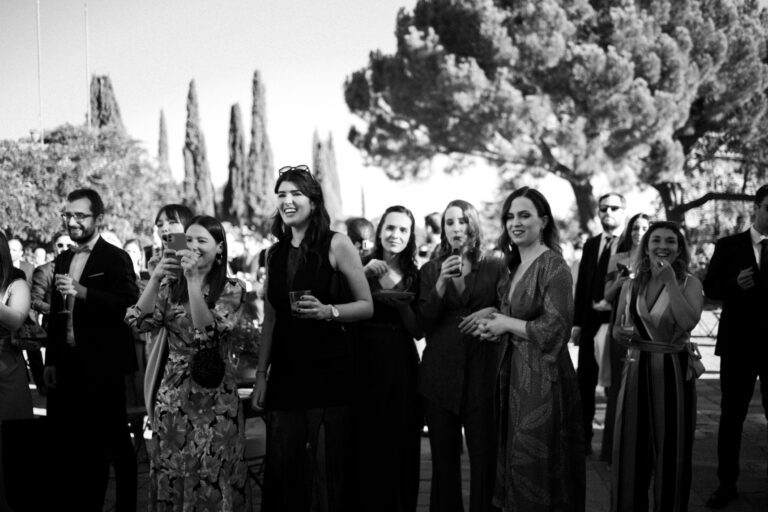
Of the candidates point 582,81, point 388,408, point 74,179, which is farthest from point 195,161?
point 388,408

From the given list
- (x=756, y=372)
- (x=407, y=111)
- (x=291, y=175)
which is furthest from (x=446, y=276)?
(x=407, y=111)

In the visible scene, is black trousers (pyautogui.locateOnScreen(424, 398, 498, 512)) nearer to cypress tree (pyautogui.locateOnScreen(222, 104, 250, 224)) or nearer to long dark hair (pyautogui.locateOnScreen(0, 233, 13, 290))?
long dark hair (pyautogui.locateOnScreen(0, 233, 13, 290))

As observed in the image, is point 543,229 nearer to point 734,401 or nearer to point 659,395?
point 659,395

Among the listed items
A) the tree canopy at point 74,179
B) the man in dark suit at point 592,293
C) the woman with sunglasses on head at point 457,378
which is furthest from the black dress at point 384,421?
the tree canopy at point 74,179

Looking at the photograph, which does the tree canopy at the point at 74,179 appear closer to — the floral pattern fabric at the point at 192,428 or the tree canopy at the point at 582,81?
the tree canopy at the point at 582,81

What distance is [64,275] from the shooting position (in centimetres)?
455

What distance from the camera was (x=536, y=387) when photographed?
4.08 metres

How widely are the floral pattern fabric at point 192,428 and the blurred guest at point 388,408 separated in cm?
79

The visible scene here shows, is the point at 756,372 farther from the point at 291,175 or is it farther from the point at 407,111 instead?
the point at 407,111

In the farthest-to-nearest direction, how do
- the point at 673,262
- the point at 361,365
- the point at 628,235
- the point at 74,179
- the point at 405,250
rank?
the point at 74,179 < the point at 628,235 < the point at 405,250 < the point at 673,262 < the point at 361,365

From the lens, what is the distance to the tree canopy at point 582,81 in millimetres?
26938

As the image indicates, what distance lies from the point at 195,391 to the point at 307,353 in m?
0.60

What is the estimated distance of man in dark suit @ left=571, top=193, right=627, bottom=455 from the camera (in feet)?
21.9

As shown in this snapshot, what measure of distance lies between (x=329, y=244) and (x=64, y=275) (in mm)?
1574
